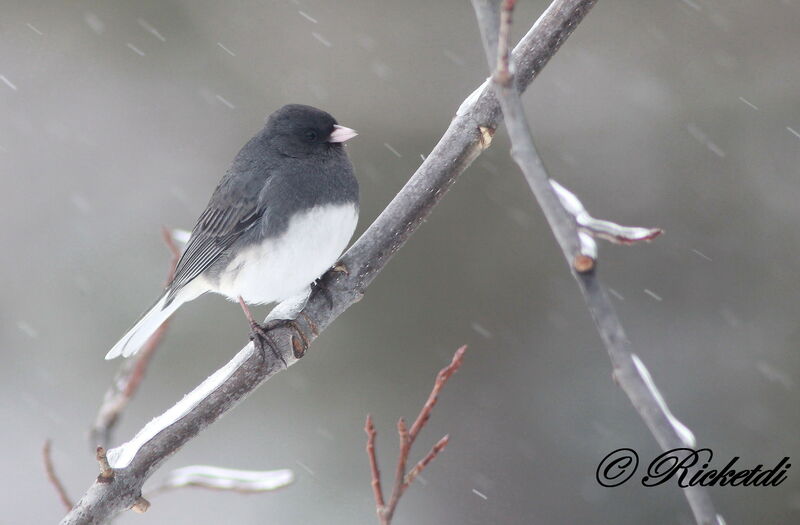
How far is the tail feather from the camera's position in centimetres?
204

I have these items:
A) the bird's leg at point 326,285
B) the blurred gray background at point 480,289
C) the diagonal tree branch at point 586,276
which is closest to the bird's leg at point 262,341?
the bird's leg at point 326,285

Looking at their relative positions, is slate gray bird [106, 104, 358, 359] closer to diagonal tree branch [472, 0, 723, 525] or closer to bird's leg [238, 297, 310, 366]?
bird's leg [238, 297, 310, 366]

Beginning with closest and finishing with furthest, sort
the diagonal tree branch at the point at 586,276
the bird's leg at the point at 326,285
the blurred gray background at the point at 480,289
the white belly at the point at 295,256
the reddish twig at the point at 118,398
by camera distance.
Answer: the diagonal tree branch at the point at 586,276 → the reddish twig at the point at 118,398 → the bird's leg at the point at 326,285 → the white belly at the point at 295,256 → the blurred gray background at the point at 480,289

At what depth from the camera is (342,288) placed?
180 centimetres

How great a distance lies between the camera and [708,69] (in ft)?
14.0

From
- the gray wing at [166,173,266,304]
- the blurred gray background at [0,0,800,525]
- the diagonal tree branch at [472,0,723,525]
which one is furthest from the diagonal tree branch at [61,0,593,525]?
the blurred gray background at [0,0,800,525]

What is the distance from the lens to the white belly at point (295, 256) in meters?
1.94

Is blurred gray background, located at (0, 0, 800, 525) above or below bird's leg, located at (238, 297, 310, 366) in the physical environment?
below

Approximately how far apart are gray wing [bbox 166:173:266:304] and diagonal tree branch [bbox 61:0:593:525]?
341mm

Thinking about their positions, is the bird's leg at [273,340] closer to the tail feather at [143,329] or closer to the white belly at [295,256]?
the white belly at [295,256]

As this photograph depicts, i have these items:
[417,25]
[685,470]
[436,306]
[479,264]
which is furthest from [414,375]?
[685,470]

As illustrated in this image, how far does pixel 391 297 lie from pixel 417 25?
1.64 meters

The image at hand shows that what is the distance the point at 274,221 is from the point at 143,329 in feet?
1.51

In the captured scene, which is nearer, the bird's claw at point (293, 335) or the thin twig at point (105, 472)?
the thin twig at point (105, 472)
